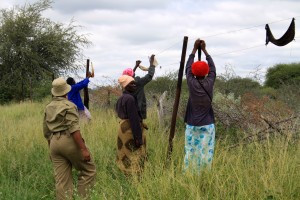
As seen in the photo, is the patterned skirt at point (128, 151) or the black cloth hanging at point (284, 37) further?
the patterned skirt at point (128, 151)

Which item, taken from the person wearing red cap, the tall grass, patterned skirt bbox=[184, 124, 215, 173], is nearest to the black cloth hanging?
the person wearing red cap

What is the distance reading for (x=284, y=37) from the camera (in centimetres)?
566

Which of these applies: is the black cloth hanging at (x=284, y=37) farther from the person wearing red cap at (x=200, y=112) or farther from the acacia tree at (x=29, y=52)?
the acacia tree at (x=29, y=52)

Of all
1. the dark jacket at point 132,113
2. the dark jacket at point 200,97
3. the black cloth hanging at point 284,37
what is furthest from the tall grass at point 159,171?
the black cloth hanging at point 284,37

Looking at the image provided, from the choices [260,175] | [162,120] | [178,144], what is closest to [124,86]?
[178,144]

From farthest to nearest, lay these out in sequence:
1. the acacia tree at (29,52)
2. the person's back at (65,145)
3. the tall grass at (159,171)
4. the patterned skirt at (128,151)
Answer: the acacia tree at (29,52), the patterned skirt at (128,151), the person's back at (65,145), the tall grass at (159,171)

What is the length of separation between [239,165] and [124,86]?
194 cm

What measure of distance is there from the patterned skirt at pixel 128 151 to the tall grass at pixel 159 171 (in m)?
0.16

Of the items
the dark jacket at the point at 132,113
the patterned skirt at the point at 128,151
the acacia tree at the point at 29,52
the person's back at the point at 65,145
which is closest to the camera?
the person's back at the point at 65,145

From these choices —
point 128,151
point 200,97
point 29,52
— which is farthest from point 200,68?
point 29,52

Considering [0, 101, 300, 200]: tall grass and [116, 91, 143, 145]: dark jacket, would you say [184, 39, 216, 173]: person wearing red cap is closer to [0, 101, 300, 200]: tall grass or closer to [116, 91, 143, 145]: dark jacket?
[0, 101, 300, 200]: tall grass

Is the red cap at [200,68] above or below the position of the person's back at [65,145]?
above

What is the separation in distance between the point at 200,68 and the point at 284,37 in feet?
4.05

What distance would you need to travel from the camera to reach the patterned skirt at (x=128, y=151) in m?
5.92
